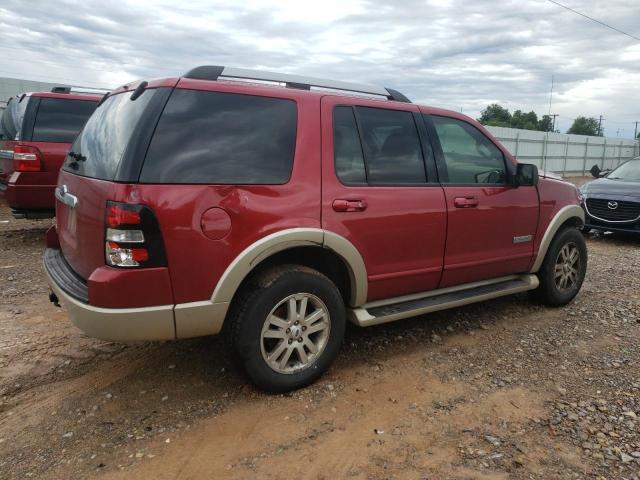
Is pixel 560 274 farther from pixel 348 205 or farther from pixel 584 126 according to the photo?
pixel 584 126

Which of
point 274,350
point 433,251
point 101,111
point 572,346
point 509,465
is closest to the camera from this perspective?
point 509,465

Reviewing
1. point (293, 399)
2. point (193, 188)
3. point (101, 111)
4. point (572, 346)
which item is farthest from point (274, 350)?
point (572, 346)

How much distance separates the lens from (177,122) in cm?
280

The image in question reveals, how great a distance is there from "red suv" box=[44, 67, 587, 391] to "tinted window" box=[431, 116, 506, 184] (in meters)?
0.02

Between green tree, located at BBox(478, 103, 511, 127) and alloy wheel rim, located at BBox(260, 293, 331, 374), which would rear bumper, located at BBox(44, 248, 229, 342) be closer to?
alloy wheel rim, located at BBox(260, 293, 331, 374)

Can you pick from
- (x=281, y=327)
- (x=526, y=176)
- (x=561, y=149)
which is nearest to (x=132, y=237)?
(x=281, y=327)

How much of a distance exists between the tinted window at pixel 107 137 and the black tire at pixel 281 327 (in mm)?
1054

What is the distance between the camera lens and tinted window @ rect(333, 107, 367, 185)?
3338 mm

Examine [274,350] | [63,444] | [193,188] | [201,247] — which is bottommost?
[63,444]

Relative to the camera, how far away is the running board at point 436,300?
11.6 ft

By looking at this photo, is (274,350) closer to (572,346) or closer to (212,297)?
(212,297)

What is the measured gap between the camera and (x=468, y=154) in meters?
4.17

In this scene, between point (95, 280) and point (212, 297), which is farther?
point (212, 297)

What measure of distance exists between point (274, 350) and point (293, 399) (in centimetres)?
35
